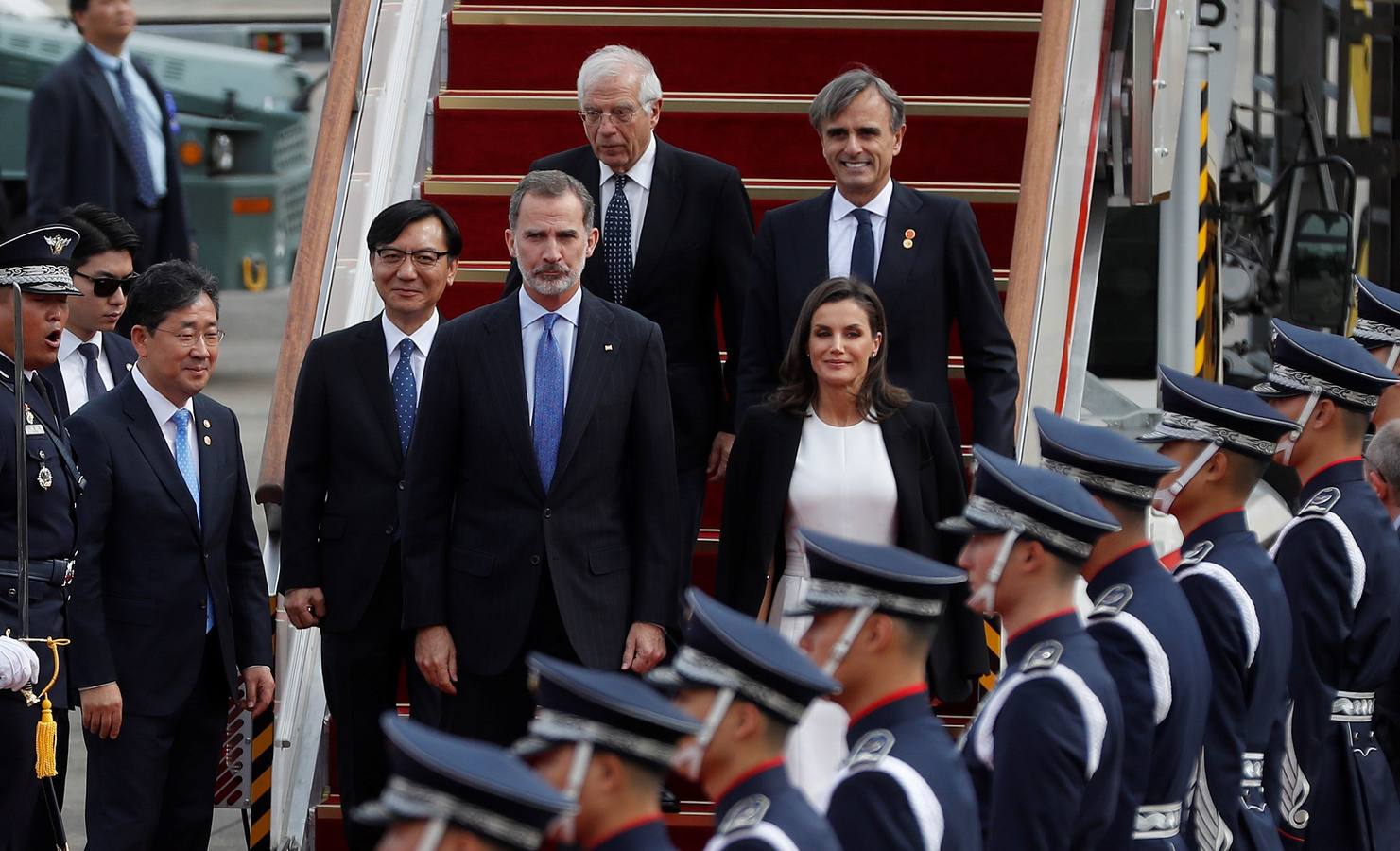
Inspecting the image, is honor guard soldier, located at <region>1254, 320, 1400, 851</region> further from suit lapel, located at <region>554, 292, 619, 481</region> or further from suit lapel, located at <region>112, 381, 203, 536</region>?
suit lapel, located at <region>112, 381, 203, 536</region>

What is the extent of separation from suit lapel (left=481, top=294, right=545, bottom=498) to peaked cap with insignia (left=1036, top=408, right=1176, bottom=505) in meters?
1.44

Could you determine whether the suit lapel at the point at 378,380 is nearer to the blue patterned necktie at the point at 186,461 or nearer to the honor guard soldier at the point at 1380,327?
the blue patterned necktie at the point at 186,461

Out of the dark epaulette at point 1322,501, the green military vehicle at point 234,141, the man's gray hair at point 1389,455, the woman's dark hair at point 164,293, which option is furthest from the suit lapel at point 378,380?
the green military vehicle at point 234,141

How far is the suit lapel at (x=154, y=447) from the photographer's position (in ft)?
18.3

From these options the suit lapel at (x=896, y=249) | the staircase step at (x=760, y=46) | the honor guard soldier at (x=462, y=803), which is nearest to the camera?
the honor guard soldier at (x=462, y=803)

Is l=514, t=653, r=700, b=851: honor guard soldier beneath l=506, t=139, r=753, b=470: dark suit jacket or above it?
beneath

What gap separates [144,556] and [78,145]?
3.03 metres

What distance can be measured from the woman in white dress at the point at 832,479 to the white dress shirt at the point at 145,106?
3617mm

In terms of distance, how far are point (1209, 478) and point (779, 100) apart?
11.0 ft

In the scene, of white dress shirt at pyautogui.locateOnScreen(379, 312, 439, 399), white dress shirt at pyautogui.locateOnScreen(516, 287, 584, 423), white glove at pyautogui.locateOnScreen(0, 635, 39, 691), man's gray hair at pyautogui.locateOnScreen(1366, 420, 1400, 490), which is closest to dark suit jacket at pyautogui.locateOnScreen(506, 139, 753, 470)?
white dress shirt at pyautogui.locateOnScreen(379, 312, 439, 399)

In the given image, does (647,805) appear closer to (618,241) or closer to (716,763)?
(716,763)

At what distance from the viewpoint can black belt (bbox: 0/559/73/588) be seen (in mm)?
5199

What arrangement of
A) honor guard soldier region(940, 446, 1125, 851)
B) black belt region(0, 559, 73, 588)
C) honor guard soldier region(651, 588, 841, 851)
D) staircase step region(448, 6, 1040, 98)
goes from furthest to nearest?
staircase step region(448, 6, 1040, 98) < black belt region(0, 559, 73, 588) < honor guard soldier region(940, 446, 1125, 851) < honor guard soldier region(651, 588, 841, 851)

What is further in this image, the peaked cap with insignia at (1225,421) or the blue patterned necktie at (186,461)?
the blue patterned necktie at (186,461)
